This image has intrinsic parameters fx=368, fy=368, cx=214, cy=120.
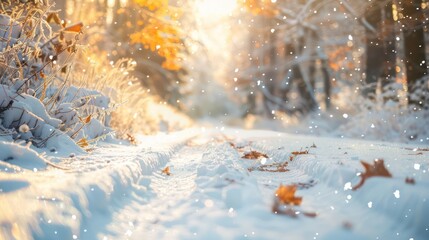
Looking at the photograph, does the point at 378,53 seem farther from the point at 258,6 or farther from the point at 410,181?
the point at 410,181

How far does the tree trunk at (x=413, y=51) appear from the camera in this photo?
9.97m

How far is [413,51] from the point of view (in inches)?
447

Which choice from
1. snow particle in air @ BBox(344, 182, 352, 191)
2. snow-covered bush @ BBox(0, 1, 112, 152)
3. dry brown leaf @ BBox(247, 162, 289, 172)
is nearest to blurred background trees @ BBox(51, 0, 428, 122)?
snow-covered bush @ BBox(0, 1, 112, 152)

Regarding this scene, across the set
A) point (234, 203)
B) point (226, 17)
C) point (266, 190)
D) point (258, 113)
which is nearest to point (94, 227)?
point (234, 203)

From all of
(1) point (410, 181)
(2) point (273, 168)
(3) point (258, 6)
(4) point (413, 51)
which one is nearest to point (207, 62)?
(3) point (258, 6)

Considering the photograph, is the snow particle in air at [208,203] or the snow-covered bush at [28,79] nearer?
the snow particle in air at [208,203]

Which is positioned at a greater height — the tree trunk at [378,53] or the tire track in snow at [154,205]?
the tree trunk at [378,53]

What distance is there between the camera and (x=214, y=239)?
234 centimetres

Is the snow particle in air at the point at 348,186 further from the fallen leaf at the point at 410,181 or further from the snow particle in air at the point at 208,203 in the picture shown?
the snow particle in air at the point at 208,203

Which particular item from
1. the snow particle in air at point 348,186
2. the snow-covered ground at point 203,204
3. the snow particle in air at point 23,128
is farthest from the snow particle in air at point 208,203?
the snow particle in air at point 23,128

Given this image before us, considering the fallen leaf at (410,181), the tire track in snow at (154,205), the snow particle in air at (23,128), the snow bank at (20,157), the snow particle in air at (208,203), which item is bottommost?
the tire track in snow at (154,205)

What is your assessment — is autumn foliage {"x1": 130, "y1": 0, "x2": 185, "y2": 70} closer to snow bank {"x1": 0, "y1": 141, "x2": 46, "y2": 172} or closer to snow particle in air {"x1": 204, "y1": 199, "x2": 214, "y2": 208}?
snow bank {"x1": 0, "y1": 141, "x2": 46, "y2": 172}

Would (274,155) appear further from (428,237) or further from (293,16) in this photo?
(293,16)

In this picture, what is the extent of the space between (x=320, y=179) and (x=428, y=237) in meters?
1.53
